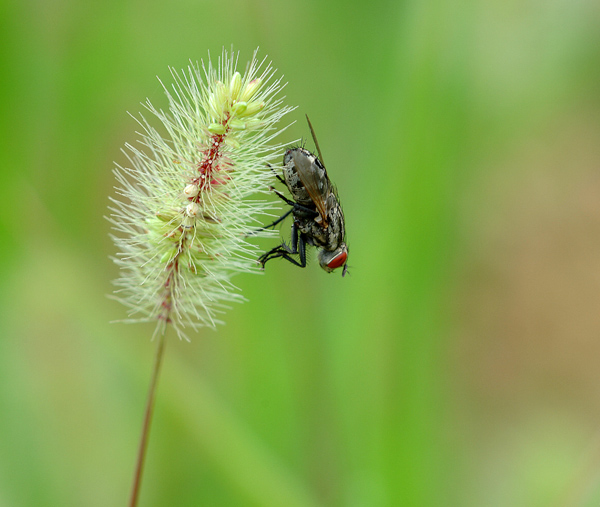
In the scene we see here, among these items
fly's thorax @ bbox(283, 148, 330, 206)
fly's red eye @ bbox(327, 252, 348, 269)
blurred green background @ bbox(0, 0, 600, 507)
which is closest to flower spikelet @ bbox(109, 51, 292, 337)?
fly's thorax @ bbox(283, 148, 330, 206)

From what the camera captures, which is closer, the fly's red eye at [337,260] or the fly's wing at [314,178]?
the fly's wing at [314,178]

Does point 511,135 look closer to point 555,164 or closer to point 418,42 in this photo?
point 418,42

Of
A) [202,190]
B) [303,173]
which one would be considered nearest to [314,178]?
[303,173]

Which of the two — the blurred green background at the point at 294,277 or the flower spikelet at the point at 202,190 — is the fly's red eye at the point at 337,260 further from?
the flower spikelet at the point at 202,190

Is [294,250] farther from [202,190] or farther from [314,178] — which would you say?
[202,190]

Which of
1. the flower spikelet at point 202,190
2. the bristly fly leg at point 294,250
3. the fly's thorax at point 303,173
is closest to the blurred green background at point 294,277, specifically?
the bristly fly leg at point 294,250

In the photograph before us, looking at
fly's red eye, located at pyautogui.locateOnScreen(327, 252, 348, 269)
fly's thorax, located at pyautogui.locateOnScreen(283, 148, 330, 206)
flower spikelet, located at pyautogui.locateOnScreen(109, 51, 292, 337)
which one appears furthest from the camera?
fly's red eye, located at pyautogui.locateOnScreen(327, 252, 348, 269)

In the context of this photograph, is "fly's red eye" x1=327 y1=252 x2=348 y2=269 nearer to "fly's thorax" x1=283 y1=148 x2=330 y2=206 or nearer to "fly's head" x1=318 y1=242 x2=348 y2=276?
"fly's head" x1=318 y1=242 x2=348 y2=276

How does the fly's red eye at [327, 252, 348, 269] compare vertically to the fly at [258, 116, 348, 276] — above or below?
below
